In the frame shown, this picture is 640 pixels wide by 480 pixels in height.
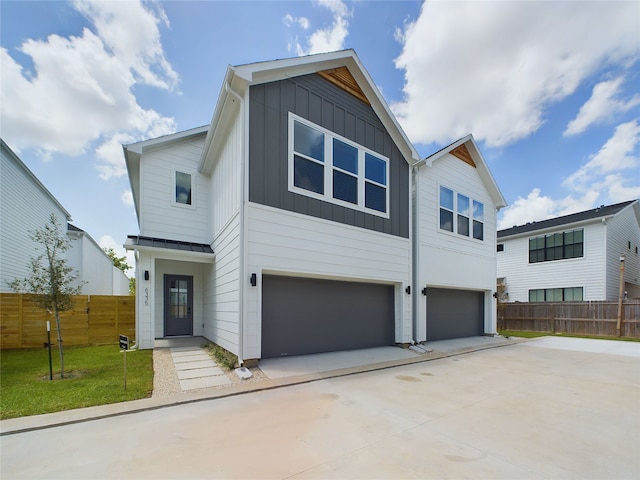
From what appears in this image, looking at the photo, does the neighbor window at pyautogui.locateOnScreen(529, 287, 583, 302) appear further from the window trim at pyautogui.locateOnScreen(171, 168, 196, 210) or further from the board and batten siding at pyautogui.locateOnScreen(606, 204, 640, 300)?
the window trim at pyautogui.locateOnScreen(171, 168, 196, 210)

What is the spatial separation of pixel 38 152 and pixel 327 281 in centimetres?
1387

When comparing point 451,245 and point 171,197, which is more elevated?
point 171,197

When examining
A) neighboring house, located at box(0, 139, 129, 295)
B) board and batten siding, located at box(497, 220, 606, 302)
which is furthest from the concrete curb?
board and batten siding, located at box(497, 220, 606, 302)

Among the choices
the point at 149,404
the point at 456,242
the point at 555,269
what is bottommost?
the point at 149,404

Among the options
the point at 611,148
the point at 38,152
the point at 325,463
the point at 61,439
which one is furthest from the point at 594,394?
the point at 38,152

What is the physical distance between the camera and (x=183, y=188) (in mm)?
10617

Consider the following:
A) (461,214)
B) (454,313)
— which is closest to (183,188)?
(461,214)

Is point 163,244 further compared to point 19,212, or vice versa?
point 19,212

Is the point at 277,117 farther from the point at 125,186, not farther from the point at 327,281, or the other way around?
the point at 125,186

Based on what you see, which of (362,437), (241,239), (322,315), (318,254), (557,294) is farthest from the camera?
(557,294)

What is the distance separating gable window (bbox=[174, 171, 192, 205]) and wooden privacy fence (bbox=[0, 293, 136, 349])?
377cm

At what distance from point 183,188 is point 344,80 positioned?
21.2 ft

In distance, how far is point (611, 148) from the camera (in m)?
14.6

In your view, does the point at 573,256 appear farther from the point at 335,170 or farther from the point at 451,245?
the point at 335,170
